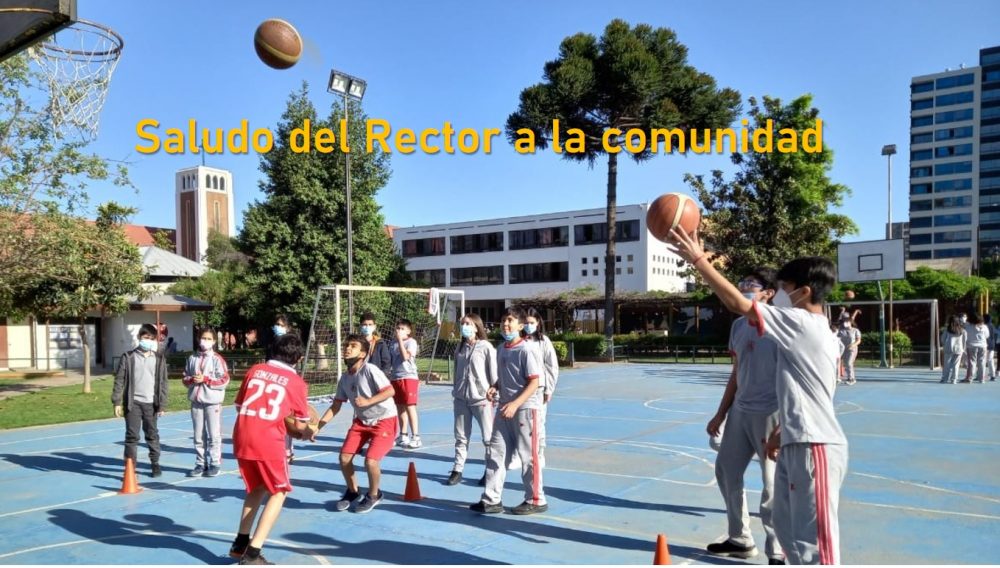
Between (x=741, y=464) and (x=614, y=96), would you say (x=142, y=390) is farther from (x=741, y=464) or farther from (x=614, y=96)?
(x=614, y=96)

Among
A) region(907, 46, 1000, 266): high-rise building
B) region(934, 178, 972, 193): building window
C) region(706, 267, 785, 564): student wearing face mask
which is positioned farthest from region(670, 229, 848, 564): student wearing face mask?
region(934, 178, 972, 193): building window

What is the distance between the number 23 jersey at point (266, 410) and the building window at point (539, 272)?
164 feet

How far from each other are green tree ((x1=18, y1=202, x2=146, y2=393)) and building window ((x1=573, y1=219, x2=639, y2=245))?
35.9 meters

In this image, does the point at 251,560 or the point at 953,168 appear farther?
the point at 953,168

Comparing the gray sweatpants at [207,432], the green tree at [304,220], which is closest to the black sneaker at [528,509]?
the gray sweatpants at [207,432]

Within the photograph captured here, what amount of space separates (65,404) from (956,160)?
12581cm

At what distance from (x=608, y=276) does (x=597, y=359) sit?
12.8 ft

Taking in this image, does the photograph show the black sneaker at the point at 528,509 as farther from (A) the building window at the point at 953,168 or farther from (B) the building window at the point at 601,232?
(A) the building window at the point at 953,168

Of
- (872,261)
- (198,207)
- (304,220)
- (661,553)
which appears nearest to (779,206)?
(872,261)

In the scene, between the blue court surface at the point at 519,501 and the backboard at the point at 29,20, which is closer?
the backboard at the point at 29,20

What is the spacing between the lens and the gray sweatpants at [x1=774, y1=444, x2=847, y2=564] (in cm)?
368

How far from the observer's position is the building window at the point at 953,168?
112 meters

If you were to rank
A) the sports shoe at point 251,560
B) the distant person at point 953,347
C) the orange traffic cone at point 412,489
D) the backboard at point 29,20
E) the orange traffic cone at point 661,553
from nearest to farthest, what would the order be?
the backboard at point 29,20 → the orange traffic cone at point 661,553 → the sports shoe at point 251,560 → the orange traffic cone at point 412,489 → the distant person at point 953,347

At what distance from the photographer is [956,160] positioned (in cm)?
11300
